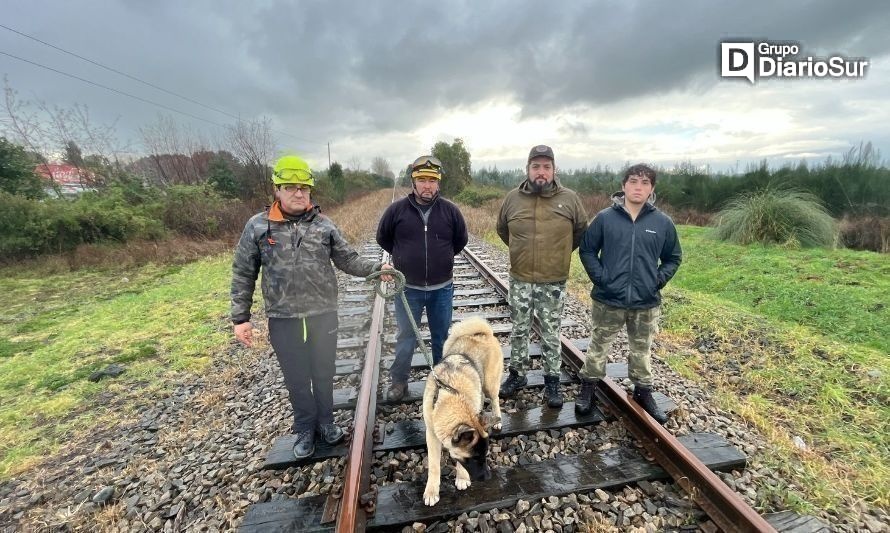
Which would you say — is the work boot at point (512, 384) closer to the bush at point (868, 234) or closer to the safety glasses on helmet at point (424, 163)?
the safety glasses on helmet at point (424, 163)

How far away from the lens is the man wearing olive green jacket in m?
3.64

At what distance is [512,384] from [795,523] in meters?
2.25

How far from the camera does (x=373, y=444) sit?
10.9 ft

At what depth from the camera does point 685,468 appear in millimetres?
2855

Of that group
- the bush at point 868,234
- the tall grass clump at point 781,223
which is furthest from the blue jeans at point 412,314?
the bush at point 868,234

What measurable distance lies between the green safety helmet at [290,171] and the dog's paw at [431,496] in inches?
95.7

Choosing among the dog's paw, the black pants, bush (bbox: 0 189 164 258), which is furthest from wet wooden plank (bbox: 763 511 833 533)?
bush (bbox: 0 189 164 258)

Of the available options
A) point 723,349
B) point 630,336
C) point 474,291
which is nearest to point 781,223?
point 723,349

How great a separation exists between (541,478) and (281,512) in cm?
191

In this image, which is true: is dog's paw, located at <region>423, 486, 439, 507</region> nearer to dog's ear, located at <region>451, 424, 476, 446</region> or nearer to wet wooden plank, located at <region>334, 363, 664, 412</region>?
dog's ear, located at <region>451, 424, 476, 446</region>

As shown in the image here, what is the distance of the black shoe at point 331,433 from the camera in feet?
11.1

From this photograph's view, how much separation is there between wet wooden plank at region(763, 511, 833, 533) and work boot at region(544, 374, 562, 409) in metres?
1.60

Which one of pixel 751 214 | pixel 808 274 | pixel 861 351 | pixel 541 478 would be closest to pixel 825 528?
pixel 541 478

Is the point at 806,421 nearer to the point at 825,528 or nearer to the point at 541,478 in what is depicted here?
the point at 825,528
